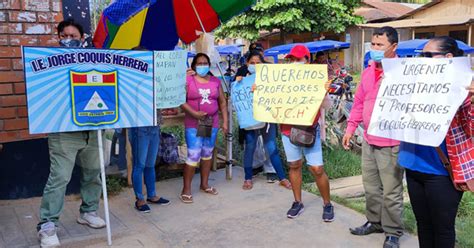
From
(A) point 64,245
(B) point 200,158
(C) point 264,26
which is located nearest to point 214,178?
(B) point 200,158

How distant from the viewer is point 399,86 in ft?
9.45

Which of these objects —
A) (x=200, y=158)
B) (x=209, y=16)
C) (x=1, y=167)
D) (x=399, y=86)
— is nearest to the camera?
(x=399, y=86)

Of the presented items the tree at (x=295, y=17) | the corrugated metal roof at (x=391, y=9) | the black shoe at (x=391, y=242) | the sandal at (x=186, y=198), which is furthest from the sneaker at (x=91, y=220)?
the corrugated metal roof at (x=391, y=9)

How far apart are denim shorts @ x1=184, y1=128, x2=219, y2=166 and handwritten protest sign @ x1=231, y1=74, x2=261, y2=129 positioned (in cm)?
42

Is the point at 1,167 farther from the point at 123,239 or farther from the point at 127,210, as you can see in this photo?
the point at 123,239

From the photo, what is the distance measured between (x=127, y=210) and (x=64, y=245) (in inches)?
39.4

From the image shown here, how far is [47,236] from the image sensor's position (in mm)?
3635

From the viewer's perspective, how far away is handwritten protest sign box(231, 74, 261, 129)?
17.3 feet

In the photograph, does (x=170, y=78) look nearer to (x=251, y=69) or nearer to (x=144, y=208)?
(x=251, y=69)

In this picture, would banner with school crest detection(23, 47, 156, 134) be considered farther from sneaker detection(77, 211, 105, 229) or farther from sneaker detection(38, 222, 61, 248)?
sneaker detection(77, 211, 105, 229)

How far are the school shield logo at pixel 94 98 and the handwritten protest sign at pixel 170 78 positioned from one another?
109 cm

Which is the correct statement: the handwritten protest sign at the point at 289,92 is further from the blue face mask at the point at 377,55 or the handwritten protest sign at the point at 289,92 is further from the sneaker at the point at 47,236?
the sneaker at the point at 47,236

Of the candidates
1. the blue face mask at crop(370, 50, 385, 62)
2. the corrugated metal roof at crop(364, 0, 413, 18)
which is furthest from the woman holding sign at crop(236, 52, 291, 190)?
the corrugated metal roof at crop(364, 0, 413, 18)

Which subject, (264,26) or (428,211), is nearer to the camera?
(428,211)
